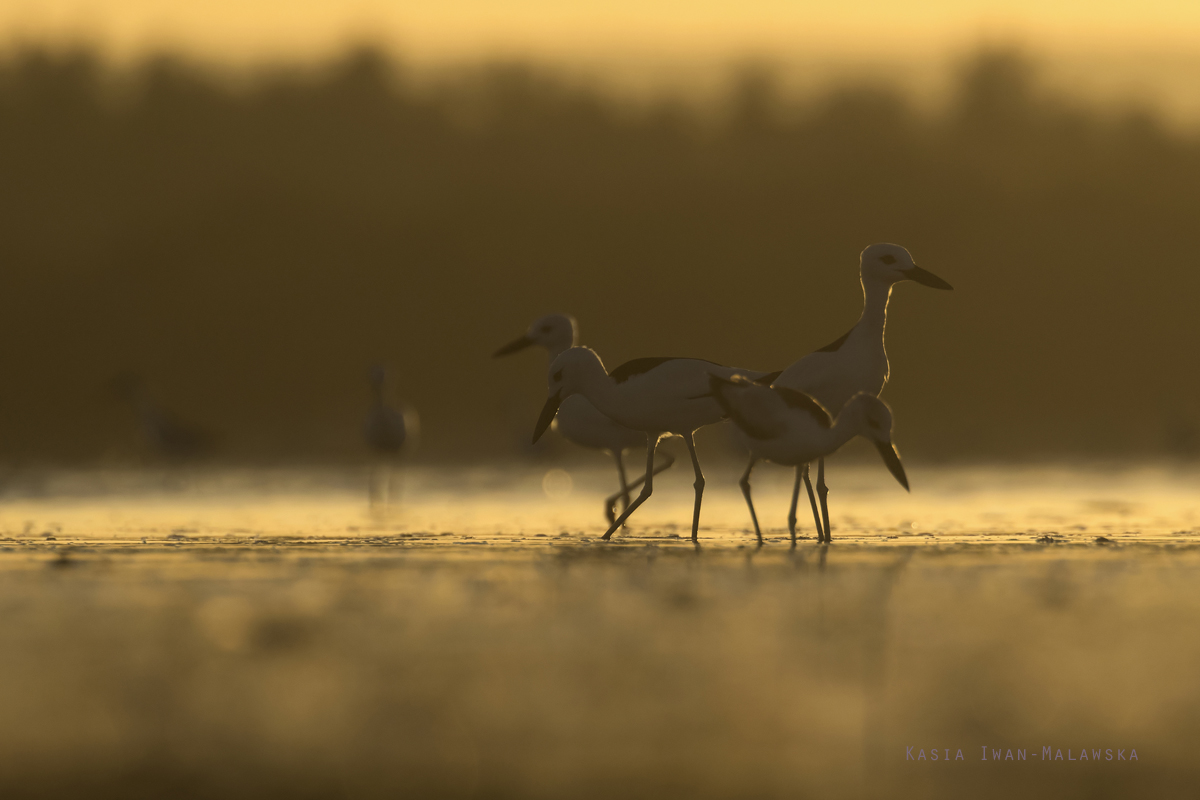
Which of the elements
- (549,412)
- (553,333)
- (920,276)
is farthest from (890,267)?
(553,333)

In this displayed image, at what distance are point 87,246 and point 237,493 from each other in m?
23.6

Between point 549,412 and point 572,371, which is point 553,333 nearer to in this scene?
point 549,412

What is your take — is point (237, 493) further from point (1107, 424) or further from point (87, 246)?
point (87, 246)

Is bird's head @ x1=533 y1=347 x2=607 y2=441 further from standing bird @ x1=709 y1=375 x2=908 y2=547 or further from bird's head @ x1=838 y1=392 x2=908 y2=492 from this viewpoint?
bird's head @ x1=838 y1=392 x2=908 y2=492

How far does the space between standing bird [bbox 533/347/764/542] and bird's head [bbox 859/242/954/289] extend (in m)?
1.12

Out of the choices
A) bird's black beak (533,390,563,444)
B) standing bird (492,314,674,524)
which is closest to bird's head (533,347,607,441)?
bird's black beak (533,390,563,444)

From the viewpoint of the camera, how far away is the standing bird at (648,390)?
9.37m

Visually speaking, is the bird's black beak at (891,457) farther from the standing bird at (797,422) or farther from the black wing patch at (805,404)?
the black wing patch at (805,404)

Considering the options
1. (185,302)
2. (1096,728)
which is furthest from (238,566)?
(185,302)

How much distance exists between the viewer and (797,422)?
27.9 feet

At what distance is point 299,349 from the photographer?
31.9 meters

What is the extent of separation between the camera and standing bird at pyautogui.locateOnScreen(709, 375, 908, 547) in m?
8.52

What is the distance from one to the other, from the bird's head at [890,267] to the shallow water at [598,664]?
1696 mm

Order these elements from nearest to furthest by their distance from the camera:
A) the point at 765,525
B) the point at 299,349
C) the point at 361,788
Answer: the point at 361,788, the point at 765,525, the point at 299,349
